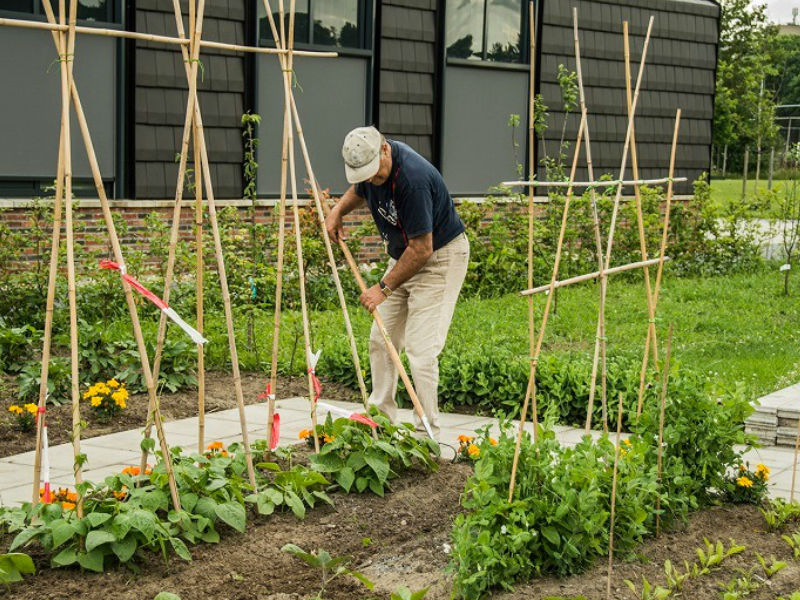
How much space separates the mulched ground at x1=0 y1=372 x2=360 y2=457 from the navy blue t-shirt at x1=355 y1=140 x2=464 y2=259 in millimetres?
1788

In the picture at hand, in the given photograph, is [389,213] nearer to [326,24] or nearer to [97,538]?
[97,538]

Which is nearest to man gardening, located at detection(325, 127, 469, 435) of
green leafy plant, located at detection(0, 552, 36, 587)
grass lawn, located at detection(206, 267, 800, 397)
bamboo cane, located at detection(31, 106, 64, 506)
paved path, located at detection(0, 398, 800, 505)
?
paved path, located at detection(0, 398, 800, 505)

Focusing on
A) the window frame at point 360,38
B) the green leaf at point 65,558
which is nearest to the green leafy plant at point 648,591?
the green leaf at point 65,558

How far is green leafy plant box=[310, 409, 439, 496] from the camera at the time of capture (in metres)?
4.67

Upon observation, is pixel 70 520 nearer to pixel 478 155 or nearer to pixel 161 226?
pixel 161 226

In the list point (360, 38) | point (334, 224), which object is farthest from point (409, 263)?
point (360, 38)

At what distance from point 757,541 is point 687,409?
591 mm

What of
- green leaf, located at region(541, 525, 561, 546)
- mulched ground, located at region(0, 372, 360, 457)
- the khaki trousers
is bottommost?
mulched ground, located at region(0, 372, 360, 457)

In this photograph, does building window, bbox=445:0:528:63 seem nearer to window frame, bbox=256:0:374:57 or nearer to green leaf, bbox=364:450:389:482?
window frame, bbox=256:0:374:57

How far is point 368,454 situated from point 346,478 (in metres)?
0.18

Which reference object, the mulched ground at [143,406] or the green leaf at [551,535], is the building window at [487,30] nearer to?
the mulched ground at [143,406]

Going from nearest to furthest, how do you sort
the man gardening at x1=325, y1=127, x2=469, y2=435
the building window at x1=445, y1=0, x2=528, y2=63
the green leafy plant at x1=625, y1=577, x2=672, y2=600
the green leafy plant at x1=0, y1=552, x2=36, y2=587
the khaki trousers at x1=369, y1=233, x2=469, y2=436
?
the green leafy plant at x1=0, y1=552, x2=36, y2=587 < the green leafy plant at x1=625, y1=577, x2=672, y2=600 < the man gardening at x1=325, y1=127, x2=469, y2=435 < the khaki trousers at x1=369, y1=233, x2=469, y2=436 < the building window at x1=445, y1=0, x2=528, y2=63

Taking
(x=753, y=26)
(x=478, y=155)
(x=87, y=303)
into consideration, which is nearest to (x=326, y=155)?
(x=478, y=155)

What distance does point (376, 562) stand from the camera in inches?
159
